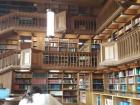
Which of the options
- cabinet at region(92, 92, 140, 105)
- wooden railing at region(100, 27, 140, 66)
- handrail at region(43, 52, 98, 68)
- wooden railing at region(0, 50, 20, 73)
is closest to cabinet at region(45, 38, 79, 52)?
handrail at region(43, 52, 98, 68)

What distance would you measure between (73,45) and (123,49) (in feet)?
15.2

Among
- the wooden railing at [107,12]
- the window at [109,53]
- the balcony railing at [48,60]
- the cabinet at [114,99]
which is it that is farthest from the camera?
the balcony railing at [48,60]

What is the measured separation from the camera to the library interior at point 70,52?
8.57m

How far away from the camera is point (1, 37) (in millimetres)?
11586

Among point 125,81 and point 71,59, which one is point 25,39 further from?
point 125,81

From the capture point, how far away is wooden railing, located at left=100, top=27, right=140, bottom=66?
6.50 metres

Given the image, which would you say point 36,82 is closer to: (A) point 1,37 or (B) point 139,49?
(A) point 1,37

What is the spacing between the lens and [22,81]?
35.5 feet

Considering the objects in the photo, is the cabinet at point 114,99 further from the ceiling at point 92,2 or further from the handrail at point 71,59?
the ceiling at point 92,2

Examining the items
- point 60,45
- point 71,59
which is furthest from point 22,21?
point 71,59

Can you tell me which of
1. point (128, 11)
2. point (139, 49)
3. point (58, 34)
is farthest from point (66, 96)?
point (139, 49)

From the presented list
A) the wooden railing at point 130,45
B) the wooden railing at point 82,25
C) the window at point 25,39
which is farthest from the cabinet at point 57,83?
the wooden railing at point 130,45

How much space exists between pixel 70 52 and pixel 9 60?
2478 mm

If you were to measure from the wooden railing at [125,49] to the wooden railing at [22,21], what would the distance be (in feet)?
12.1
